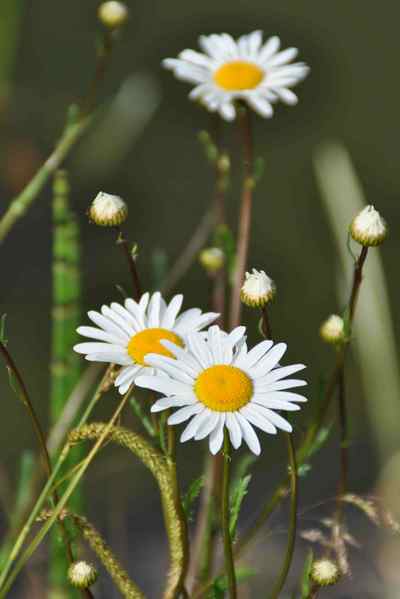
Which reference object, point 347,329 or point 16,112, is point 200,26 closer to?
point 16,112

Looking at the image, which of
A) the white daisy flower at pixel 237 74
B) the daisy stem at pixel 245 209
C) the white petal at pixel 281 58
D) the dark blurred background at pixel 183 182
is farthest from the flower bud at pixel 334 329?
A: the dark blurred background at pixel 183 182

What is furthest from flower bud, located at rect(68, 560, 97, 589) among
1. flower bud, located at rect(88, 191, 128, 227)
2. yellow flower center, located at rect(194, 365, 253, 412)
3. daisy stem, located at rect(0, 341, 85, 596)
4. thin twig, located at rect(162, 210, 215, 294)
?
thin twig, located at rect(162, 210, 215, 294)

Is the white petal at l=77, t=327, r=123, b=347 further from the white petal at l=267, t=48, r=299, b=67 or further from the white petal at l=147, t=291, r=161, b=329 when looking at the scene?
the white petal at l=267, t=48, r=299, b=67

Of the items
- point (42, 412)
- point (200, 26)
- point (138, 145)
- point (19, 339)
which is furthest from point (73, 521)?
point (200, 26)

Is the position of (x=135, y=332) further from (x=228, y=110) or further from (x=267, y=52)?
(x=267, y=52)

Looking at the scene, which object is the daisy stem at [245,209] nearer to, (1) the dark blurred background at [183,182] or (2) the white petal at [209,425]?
(2) the white petal at [209,425]
